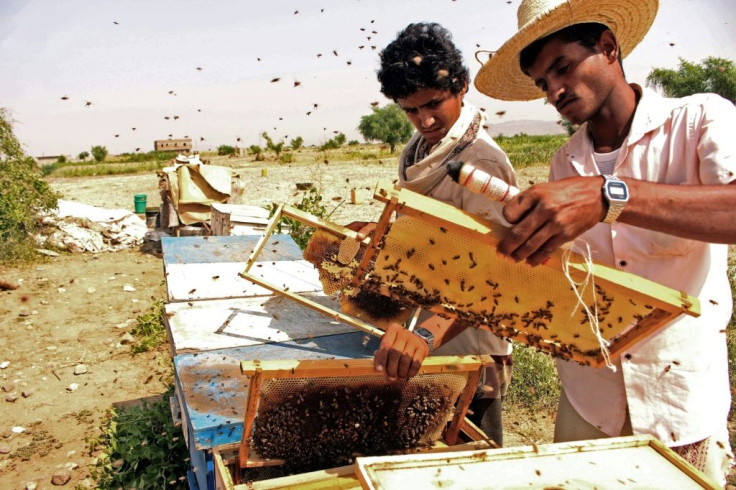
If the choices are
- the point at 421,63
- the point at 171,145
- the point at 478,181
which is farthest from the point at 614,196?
the point at 171,145

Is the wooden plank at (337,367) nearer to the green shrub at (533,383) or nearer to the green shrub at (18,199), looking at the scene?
the green shrub at (533,383)

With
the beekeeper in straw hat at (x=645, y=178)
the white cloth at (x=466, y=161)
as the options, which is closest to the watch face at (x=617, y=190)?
the beekeeper in straw hat at (x=645, y=178)

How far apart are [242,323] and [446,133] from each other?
191 centimetres

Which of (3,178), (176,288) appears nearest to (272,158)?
(3,178)

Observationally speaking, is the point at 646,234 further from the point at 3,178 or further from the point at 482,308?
the point at 3,178

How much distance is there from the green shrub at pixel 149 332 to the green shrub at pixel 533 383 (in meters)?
4.57

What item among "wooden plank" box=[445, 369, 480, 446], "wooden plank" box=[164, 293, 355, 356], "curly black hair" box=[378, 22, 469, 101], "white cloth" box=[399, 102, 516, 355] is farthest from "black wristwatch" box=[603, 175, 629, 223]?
"wooden plank" box=[164, 293, 355, 356]

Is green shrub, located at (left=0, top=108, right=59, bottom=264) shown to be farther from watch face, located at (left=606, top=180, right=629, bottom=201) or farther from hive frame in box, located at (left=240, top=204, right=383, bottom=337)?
watch face, located at (left=606, top=180, right=629, bottom=201)

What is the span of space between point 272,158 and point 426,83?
33.2 meters

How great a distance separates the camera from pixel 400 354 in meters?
1.91

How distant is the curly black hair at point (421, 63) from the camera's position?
9.41 ft

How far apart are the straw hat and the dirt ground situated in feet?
3.05

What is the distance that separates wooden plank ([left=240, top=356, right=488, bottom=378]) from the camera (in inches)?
73.4

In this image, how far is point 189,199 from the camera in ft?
35.9
